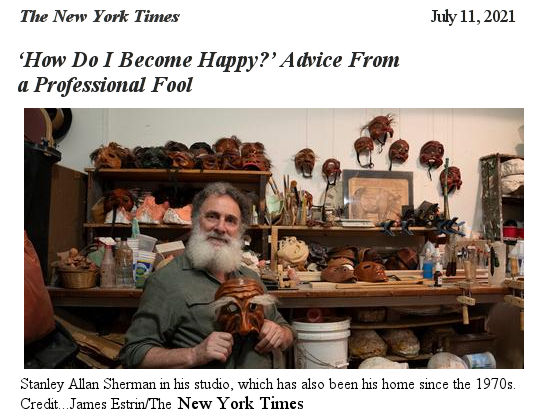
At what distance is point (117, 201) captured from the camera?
2.67 meters

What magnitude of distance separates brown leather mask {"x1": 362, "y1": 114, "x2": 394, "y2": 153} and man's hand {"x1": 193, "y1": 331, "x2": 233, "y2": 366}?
2605mm

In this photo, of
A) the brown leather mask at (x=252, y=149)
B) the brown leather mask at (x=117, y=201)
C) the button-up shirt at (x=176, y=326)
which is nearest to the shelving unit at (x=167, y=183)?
the brown leather mask at (x=117, y=201)

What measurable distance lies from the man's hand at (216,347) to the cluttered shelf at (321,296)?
35.1 inches

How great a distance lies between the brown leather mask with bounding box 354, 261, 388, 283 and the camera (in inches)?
90.7

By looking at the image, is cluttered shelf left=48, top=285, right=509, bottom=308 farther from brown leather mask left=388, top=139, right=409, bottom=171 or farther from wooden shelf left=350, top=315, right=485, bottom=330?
brown leather mask left=388, top=139, right=409, bottom=171

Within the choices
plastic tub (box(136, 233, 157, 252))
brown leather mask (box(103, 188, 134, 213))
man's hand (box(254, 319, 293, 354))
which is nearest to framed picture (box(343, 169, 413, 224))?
plastic tub (box(136, 233, 157, 252))

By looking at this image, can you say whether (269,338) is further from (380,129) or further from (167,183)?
(380,129)

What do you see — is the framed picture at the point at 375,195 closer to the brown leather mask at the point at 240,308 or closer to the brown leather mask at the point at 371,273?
the brown leather mask at the point at 371,273

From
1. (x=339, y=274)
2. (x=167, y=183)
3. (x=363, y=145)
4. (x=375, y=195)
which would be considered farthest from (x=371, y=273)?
(x=167, y=183)

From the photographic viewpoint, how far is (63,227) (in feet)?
8.32
